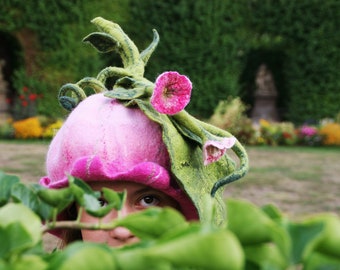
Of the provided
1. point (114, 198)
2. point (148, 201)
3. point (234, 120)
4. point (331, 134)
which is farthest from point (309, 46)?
point (114, 198)

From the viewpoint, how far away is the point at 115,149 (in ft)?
5.26

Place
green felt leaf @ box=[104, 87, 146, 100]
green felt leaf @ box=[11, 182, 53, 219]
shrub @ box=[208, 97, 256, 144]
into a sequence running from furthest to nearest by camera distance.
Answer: shrub @ box=[208, 97, 256, 144] → green felt leaf @ box=[104, 87, 146, 100] → green felt leaf @ box=[11, 182, 53, 219]

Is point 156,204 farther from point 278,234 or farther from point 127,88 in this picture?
point 278,234

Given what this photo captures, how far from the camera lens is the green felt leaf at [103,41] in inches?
69.0

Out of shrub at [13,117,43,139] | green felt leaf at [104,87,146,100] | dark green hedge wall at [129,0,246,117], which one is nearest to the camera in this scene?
green felt leaf at [104,87,146,100]

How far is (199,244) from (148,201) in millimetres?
1256

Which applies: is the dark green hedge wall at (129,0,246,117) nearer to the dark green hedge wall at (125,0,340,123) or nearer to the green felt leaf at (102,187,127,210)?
the dark green hedge wall at (125,0,340,123)

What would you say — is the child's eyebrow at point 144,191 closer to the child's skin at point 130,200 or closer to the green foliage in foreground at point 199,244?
the child's skin at point 130,200

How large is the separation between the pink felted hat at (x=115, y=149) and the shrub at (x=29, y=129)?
10.7 meters

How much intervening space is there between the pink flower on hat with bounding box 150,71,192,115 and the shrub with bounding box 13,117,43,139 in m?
10.8

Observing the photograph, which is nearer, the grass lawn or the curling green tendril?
the curling green tendril

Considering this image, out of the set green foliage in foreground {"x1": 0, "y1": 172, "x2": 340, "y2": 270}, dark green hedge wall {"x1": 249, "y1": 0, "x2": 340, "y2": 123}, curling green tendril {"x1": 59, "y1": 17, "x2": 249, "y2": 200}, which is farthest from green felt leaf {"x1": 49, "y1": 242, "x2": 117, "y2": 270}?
dark green hedge wall {"x1": 249, "y1": 0, "x2": 340, "y2": 123}

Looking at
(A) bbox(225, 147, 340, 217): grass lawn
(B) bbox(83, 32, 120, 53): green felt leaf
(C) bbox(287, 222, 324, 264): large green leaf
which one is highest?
(B) bbox(83, 32, 120, 53): green felt leaf

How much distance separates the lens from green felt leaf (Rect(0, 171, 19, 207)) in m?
0.64
